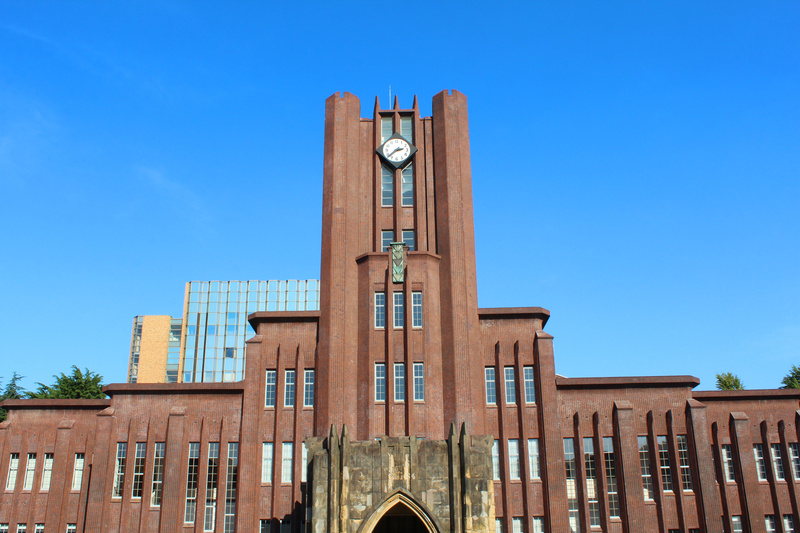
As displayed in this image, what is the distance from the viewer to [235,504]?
37.8 m

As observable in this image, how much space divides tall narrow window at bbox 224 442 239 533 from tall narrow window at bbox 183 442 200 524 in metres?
1.66

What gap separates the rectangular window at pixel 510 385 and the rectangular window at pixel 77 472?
23084mm

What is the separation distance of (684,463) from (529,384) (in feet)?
29.5

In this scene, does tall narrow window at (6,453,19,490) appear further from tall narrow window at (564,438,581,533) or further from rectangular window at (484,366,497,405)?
tall narrow window at (564,438,581,533)

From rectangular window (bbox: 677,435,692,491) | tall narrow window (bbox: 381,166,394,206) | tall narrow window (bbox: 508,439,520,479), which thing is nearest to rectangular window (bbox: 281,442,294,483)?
tall narrow window (bbox: 508,439,520,479)

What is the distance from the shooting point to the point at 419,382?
1506 inches

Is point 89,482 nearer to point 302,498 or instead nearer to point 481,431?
point 302,498

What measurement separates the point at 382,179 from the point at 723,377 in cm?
3822

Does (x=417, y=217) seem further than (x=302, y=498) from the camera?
Yes

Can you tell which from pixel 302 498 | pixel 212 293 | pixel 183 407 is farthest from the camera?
pixel 212 293

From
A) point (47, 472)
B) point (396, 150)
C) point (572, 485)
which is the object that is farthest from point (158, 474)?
point (396, 150)

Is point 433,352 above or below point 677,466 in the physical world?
above

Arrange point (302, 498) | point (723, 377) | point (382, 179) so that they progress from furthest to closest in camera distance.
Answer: point (723, 377) < point (382, 179) < point (302, 498)

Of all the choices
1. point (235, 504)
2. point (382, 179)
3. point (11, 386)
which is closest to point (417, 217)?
point (382, 179)
